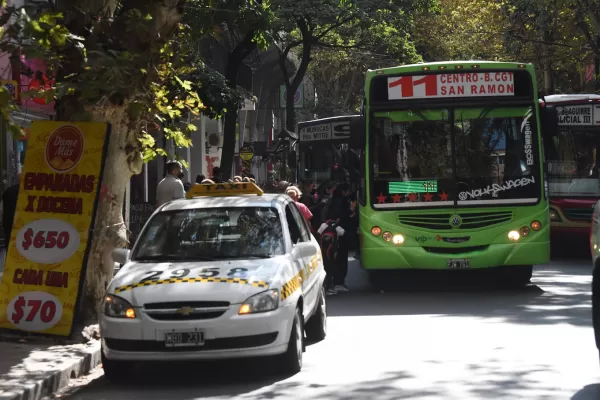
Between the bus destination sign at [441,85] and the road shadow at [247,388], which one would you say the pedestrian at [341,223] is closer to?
the bus destination sign at [441,85]

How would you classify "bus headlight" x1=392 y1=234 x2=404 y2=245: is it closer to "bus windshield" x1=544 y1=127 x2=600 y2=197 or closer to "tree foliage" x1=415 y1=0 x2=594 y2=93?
"bus windshield" x1=544 y1=127 x2=600 y2=197

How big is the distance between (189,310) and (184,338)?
22cm

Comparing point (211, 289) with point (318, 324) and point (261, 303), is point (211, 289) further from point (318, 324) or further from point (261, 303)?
point (318, 324)

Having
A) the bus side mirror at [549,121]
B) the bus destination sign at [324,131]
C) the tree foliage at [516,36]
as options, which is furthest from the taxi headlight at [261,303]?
the bus destination sign at [324,131]

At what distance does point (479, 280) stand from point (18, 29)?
36.8 feet

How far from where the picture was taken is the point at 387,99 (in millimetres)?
15797

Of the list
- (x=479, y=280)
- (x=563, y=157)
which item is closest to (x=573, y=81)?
(x=563, y=157)

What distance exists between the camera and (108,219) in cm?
1243

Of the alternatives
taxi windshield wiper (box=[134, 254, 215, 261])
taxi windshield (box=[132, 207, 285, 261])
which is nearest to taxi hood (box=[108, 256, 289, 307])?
taxi windshield wiper (box=[134, 254, 215, 261])

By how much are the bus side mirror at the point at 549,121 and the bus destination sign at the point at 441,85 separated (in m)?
0.84

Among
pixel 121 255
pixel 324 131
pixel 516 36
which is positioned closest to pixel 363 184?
pixel 121 255

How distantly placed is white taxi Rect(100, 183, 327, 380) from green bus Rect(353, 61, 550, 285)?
5043 millimetres

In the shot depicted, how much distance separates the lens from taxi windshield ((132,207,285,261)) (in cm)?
998

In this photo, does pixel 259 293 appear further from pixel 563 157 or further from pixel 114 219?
pixel 563 157
